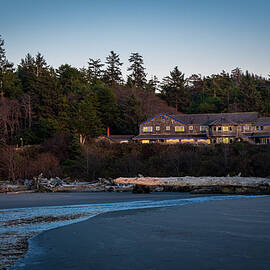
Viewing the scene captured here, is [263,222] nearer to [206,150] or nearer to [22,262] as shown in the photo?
[22,262]

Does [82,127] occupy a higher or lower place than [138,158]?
higher

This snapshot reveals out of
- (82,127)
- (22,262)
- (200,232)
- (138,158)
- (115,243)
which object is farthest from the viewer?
(82,127)

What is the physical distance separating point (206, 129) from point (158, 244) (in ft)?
173

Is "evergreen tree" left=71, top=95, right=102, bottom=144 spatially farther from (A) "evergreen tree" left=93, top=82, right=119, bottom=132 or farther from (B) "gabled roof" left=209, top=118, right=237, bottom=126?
(B) "gabled roof" left=209, top=118, right=237, bottom=126

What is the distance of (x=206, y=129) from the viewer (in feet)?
196

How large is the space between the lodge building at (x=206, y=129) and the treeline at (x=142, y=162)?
9.57 meters

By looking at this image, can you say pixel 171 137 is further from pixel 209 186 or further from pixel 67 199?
pixel 67 199

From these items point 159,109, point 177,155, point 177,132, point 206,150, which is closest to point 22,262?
point 177,155

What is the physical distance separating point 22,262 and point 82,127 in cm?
5148

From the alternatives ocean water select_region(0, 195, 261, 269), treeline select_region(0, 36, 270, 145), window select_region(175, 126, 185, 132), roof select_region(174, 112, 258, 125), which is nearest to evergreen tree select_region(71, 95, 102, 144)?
treeline select_region(0, 36, 270, 145)

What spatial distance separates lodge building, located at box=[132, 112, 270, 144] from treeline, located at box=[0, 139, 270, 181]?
9.57m

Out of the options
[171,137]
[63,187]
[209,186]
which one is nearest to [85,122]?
[171,137]

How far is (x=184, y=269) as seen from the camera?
21.7ft

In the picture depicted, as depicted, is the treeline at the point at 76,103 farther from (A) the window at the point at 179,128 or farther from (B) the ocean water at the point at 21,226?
(B) the ocean water at the point at 21,226
